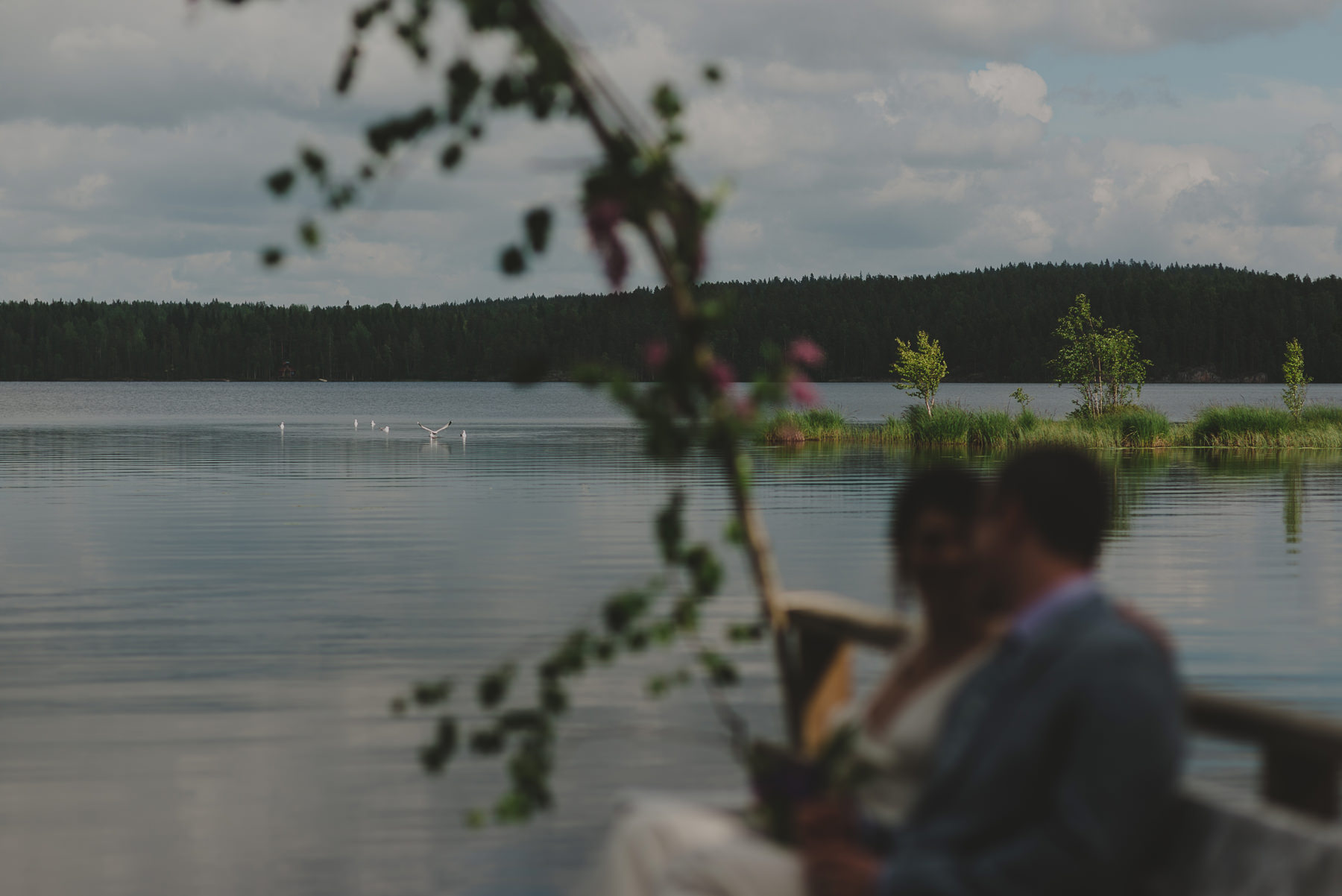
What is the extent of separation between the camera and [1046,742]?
3.06m

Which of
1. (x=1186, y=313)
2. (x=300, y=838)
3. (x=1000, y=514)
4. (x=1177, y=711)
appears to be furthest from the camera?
(x=1186, y=313)

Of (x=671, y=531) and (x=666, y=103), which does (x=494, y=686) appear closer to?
(x=671, y=531)

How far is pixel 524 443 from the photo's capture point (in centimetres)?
5794

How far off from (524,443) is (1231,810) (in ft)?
181

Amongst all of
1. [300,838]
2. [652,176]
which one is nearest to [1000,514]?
[652,176]

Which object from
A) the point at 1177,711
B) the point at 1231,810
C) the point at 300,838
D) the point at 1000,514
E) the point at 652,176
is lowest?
the point at 300,838

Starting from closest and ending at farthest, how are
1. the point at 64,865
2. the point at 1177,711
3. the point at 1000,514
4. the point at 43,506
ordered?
the point at 1177,711, the point at 1000,514, the point at 64,865, the point at 43,506

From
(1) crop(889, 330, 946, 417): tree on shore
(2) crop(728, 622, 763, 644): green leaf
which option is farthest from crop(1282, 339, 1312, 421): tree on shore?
(2) crop(728, 622, 763, 644): green leaf

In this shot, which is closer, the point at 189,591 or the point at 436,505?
the point at 189,591

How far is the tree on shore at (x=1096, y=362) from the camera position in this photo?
177 ft

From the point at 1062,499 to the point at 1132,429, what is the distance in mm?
48701

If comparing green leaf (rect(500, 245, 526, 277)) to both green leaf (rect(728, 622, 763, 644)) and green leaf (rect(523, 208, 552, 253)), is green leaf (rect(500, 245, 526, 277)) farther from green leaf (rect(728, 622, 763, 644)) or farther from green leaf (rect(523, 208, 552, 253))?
green leaf (rect(728, 622, 763, 644))

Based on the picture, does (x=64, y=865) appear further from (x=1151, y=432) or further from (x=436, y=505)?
(x=1151, y=432)

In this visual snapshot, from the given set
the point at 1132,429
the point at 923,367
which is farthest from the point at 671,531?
the point at 923,367
